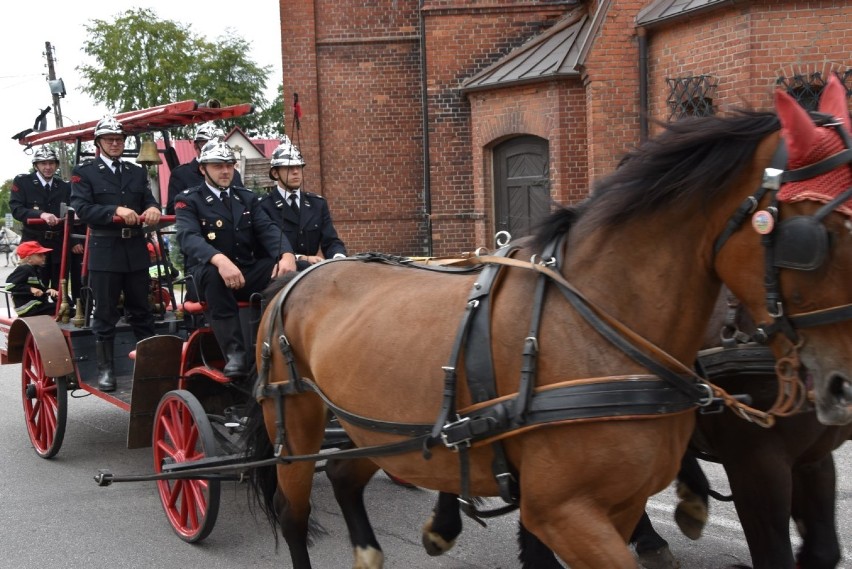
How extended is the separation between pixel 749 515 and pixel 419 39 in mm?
15337

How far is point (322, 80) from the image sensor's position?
17.6 metres

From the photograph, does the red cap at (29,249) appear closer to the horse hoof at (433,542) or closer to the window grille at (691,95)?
the horse hoof at (433,542)

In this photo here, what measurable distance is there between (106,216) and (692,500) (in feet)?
15.2

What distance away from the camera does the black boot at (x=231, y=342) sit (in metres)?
5.26

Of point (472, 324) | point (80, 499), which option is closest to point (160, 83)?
point (80, 499)

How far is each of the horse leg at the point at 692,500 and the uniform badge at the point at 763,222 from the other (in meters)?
2.01

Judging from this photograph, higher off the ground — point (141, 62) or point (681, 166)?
point (141, 62)

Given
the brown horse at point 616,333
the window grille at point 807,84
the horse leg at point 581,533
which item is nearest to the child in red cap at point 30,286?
the brown horse at point 616,333

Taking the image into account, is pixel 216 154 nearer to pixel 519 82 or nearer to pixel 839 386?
pixel 839 386

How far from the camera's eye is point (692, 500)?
4215 millimetres

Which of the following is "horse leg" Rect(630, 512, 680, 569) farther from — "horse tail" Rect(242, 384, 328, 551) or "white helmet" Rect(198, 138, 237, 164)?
"white helmet" Rect(198, 138, 237, 164)

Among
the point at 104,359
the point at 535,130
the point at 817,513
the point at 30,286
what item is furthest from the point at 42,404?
the point at 535,130

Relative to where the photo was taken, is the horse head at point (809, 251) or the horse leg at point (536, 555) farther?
the horse leg at point (536, 555)

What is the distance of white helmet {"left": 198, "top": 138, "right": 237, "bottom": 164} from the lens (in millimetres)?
5412
